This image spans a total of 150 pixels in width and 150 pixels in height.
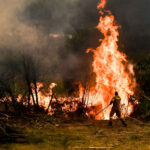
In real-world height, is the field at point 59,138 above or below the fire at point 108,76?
below

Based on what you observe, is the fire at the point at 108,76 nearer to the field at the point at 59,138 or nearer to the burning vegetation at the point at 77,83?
the burning vegetation at the point at 77,83

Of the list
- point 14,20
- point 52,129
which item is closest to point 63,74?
point 14,20

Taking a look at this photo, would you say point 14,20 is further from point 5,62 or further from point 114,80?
point 114,80

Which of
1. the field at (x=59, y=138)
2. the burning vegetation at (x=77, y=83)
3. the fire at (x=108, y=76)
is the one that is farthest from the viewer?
the fire at (x=108, y=76)

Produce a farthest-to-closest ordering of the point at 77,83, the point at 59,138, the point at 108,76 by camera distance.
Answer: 1. the point at 77,83
2. the point at 108,76
3. the point at 59,138

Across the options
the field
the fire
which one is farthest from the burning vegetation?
the field

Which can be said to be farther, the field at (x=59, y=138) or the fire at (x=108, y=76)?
the fire at (x=108, y=76)

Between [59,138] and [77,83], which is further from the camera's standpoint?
[77,83]

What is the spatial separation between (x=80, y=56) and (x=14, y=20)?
8.25 m

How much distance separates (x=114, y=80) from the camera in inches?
534

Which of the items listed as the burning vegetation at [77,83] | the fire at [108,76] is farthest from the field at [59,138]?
the fire at [108,76]

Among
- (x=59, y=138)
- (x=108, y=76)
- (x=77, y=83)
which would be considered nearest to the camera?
(x=59, y=138)

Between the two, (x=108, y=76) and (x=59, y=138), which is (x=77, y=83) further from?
(x=59, y=138)

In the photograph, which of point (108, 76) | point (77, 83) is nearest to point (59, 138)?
point (108, 76)
